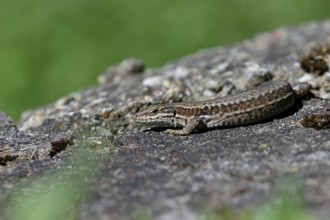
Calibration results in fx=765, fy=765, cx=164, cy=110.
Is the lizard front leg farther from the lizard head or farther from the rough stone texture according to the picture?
the lizard head

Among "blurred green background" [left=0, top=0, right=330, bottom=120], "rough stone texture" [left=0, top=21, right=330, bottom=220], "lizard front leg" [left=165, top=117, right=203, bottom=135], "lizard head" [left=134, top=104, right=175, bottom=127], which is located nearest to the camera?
"rough stone texture" [left=0, top=21, right=330, bottom=220]

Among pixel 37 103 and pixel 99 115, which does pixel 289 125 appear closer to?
pixel 99 115

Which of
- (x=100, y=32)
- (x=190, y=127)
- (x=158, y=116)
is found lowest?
(x=190, y=127)

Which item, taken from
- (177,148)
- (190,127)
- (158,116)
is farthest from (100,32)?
(177,148)

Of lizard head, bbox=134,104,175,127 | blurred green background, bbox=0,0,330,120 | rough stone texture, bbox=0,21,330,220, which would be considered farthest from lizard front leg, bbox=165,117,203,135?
blurred green background, bbox=0,0,330,120

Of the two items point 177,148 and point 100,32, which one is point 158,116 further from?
point 100,32

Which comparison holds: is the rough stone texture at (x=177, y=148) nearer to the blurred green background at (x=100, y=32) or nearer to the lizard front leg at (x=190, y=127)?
the lizard front leg at (x=190, y=127)

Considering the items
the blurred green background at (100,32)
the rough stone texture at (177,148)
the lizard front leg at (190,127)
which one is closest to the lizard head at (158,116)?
the rough stone texture at (177,148)
